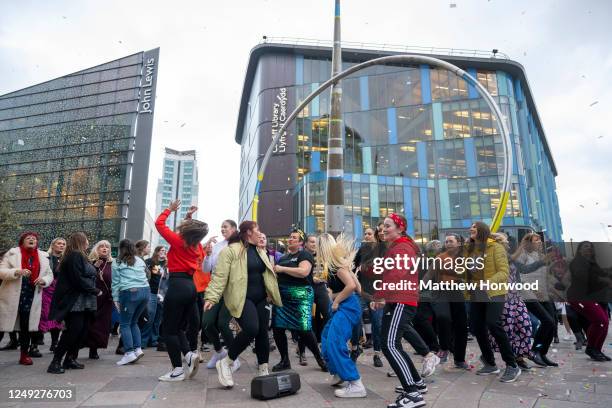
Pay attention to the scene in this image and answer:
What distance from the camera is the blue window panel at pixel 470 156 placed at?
40688 mm

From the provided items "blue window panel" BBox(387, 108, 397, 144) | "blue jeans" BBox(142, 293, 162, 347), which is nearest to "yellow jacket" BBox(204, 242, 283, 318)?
"blue jeans" BBox(142, 293, 162, 347)

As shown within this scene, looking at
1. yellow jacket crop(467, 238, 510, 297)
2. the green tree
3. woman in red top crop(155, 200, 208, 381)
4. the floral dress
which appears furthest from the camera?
the green tree

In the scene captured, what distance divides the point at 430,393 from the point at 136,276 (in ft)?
15.0

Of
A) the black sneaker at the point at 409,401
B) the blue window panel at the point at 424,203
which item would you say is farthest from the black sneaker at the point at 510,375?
the blue window panel at the point at 424,203

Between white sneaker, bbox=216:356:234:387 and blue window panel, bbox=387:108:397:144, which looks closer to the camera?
white sneaker, bbox=216:356:234:387

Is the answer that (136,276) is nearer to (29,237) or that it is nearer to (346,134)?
(29,237)

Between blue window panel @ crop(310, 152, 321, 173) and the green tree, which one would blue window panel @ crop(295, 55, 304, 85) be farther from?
the green tree

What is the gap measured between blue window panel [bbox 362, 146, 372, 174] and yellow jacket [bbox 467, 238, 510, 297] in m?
37.7

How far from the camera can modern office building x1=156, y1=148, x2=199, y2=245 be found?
576 ft

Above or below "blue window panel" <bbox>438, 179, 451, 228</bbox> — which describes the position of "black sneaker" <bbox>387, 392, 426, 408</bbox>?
below

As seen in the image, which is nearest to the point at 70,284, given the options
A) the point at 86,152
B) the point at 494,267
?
the point at 494,267

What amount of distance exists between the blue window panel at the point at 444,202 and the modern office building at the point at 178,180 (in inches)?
5583

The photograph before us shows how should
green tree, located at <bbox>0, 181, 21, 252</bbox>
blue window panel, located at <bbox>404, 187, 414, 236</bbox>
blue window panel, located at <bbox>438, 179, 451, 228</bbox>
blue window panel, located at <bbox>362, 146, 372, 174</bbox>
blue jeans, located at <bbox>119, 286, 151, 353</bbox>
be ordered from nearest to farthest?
blue jeans, located at <bbox>119, 286, 151, 353</bbox>, green tree, located at <bbox>0, 181, 21, 252</bbox>, blue window panel, located at <bbox>404, 187, 414, 236</bbox>, blue window panel, located at <bbox>438, 179, 451, 228</bbox>, blue window panel, located at <bbox>362, 146, 372, 174</bbox>

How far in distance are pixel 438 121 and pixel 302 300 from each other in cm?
4158
